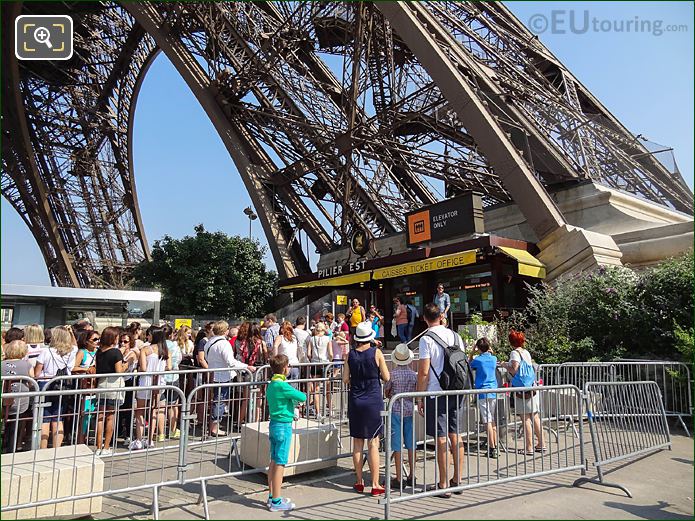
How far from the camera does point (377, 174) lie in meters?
25.6

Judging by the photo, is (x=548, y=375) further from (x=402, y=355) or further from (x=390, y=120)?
(x=390, y=120)

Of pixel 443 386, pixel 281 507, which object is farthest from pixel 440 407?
pixel 281 507

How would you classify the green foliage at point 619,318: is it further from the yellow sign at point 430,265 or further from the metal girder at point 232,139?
the metal girder at point 232,139

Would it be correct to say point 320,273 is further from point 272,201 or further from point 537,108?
point 537,108

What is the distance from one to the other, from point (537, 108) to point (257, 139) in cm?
1579

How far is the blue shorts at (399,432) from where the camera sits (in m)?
4.91

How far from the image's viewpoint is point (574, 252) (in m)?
14.5

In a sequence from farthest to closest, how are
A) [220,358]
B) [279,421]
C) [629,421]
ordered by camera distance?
[220,358] → [629,421] → [279,421]

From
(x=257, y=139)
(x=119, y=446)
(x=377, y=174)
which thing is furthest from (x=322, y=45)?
(x=119, y=446)

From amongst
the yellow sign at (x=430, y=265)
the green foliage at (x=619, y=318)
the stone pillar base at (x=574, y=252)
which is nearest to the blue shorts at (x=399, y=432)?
the green foliage at (x=619, y=318)

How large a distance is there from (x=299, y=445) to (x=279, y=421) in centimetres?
79

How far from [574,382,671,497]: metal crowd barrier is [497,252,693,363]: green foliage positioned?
195cm

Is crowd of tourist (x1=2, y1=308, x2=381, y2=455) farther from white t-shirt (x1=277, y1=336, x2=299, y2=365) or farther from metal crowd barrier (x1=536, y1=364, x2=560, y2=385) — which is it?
metal crowd barrier (x1=536, y1=364, x2=560, y2=385)

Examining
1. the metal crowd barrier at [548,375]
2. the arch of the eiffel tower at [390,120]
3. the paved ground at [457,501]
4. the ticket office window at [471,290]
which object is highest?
the arch of the eiffel tower at [390,120]
